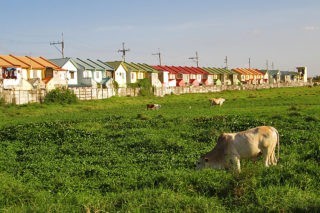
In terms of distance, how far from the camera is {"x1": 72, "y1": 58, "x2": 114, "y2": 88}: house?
7731 centimetres

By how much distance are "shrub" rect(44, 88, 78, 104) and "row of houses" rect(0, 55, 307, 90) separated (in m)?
7.83

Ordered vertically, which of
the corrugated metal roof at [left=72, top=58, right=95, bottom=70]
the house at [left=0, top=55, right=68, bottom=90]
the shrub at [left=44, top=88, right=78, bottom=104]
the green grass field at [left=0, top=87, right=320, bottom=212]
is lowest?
the green grass field at [left=0, top=87, right=320, bottom=212]

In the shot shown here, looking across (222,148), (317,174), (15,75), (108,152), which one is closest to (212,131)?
(108,152)

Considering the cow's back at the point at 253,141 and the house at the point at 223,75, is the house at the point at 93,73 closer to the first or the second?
the house at the point at 223,75

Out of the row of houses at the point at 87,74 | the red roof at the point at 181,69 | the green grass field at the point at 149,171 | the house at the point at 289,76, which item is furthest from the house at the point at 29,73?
the house at the point at 289,76

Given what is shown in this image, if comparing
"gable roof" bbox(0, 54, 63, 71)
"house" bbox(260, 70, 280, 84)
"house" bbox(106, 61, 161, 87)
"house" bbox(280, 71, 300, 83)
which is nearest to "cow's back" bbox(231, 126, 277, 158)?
"gable roof" bbox(0, 54, 63, 71)

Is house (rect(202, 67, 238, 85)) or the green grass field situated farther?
house (rect(202, 67, 238, 85))

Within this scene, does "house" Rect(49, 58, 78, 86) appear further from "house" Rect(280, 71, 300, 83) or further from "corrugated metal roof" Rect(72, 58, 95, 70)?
"house" Rect(280, 71, 300, 83)

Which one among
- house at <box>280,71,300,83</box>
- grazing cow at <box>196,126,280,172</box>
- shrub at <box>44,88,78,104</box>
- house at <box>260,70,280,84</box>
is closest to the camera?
grazing cow at <box>196,126,280,172</box>

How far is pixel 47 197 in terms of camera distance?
10461 mm

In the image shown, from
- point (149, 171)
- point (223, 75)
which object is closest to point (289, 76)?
point (223, 75)

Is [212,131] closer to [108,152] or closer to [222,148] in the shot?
[108,152]

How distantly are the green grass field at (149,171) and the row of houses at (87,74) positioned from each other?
3766 centimetres

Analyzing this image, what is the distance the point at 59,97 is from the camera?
51031mm
